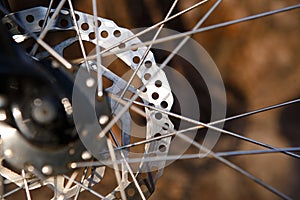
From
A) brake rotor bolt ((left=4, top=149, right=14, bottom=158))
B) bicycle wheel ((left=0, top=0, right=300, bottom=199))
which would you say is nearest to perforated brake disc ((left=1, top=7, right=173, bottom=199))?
bicycle wheel ((left=0, top=0, right=300, bottom=199))

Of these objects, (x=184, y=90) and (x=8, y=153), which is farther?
(x=184, y=90)

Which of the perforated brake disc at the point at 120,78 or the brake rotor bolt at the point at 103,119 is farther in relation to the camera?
the perforated brake disc at the point at 120,78

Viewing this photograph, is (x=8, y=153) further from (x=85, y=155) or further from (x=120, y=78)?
(x=120, y=78)

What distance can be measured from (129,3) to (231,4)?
0.14 meters

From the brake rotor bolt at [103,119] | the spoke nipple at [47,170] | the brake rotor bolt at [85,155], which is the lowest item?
the spoke nipple at [47,170]

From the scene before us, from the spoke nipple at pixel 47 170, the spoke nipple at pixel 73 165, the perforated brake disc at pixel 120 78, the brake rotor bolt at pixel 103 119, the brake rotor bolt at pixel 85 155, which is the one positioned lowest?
the spoke nipple at pixel 47 170

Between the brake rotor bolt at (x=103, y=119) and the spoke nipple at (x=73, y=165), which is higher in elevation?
the brake rotor bolt at (x=103, y=119)

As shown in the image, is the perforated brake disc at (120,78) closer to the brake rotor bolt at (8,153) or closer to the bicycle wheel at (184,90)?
the bicycle wheel at (184,90)

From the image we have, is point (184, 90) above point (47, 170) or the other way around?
above

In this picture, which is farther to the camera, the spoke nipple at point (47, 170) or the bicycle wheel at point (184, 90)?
the bicycle wheel at point (184, 90)

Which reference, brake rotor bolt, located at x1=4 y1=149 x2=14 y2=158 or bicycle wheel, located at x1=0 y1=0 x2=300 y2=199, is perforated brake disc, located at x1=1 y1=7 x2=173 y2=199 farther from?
brake rotor bolt, located at x1=4 y1=149 x2=14 y2=158

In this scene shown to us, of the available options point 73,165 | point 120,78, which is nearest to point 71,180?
point 73,165

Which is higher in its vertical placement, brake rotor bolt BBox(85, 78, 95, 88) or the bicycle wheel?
the bicycle wheel

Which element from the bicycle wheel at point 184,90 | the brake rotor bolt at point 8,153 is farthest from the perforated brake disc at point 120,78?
the brake rotor bolt at point 8,153
